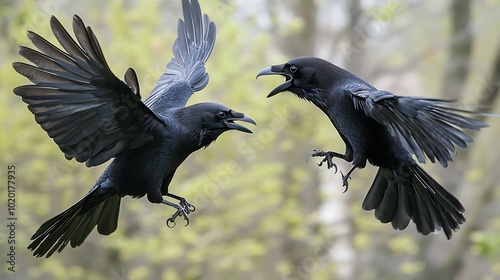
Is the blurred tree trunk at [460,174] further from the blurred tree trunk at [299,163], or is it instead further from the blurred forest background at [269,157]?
the blurred tree trunk at [299,163]

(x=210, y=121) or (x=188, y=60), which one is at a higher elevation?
(x=188, y=60)

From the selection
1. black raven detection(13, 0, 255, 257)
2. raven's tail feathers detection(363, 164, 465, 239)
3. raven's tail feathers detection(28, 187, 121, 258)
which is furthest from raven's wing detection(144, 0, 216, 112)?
raven's tail feathers detection(363, 164, 465, 239)

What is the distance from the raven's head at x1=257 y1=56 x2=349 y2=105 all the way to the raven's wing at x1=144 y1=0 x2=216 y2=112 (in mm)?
733

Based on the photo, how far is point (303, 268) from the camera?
36.1 feet

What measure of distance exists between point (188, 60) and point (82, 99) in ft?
4.35

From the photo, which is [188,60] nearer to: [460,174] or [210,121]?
[210,121]

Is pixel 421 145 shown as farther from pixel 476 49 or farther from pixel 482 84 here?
pixel 476 49

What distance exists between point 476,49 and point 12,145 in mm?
8065

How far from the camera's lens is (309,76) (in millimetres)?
3303

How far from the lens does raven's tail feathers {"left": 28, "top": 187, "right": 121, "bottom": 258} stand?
3252 mm

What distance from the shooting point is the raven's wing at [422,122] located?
2807mm

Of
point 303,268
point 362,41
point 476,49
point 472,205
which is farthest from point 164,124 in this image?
point 476,49

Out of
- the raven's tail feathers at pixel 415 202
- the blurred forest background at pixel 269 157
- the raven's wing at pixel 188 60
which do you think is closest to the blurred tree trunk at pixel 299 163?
the blurred forest background at pixel 269 157

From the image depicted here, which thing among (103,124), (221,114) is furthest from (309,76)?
(103,124)
